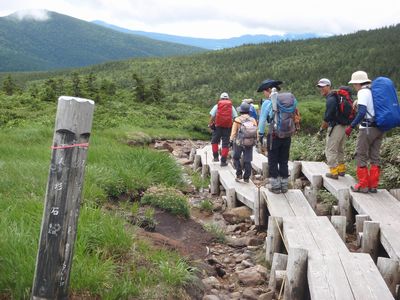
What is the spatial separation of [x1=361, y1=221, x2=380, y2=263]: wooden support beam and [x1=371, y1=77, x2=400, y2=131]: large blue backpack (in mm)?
1866

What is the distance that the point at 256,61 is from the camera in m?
71.6

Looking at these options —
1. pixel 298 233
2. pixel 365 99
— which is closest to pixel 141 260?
pixel 298 233

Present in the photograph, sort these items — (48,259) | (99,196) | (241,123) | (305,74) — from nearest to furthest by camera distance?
(48,259)
(99,196)
(241,123)
(305,74)

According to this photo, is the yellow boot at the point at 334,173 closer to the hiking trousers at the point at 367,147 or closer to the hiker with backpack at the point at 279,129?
the hiking trousers at the point at 367,147

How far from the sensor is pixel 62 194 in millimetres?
2861

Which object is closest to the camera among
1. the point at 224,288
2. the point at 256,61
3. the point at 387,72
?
the point at 224,288

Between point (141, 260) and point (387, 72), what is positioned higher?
point (387, 72)

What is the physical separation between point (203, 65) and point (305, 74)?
19777mm

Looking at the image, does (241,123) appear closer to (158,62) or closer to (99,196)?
(99,196)

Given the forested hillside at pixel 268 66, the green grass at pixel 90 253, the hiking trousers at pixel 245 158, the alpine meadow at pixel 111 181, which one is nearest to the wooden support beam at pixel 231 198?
the hiking trousers at pixel 245 158

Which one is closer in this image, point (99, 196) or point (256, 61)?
point (99, 196)

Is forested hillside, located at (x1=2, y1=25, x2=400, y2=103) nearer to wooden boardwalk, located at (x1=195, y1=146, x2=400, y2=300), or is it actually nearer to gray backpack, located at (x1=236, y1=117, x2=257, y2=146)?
gray backpack, located at (x1=236, y1=117, x2=257, y2=146)

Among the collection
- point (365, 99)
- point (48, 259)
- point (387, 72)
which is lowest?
point (48, 259)

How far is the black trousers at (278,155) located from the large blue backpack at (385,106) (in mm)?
1364
